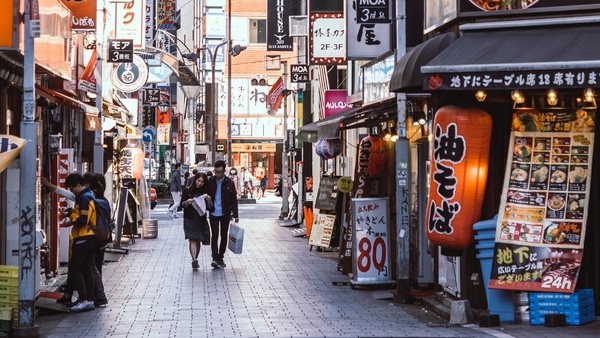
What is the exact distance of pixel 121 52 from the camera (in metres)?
26.9

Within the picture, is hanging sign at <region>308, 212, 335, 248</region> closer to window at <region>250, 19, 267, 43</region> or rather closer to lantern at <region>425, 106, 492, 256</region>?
lantern at <region>425, 106, 492, 256</region>

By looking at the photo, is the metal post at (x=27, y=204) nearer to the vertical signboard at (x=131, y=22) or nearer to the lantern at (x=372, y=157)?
the lantern at (x=372, y=157)

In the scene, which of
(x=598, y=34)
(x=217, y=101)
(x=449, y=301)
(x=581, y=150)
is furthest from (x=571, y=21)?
(x=217, y=101)

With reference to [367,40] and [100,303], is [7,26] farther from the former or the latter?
[367,40]

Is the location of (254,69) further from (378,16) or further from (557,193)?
(557,193)

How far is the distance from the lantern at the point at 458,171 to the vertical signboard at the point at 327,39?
1410 cm

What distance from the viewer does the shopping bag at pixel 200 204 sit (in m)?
21.5

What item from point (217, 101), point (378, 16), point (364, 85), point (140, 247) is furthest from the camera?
point (217, 101)

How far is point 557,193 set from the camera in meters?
13.8

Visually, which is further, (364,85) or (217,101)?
(217,101)

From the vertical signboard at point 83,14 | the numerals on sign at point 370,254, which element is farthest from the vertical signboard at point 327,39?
the numerals on sign at point 370,254

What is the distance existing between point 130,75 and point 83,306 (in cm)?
1742

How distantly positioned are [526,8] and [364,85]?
7.85 meters

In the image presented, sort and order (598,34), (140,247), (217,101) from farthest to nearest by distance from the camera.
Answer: (217,101)
(140,247)
(598,34)
